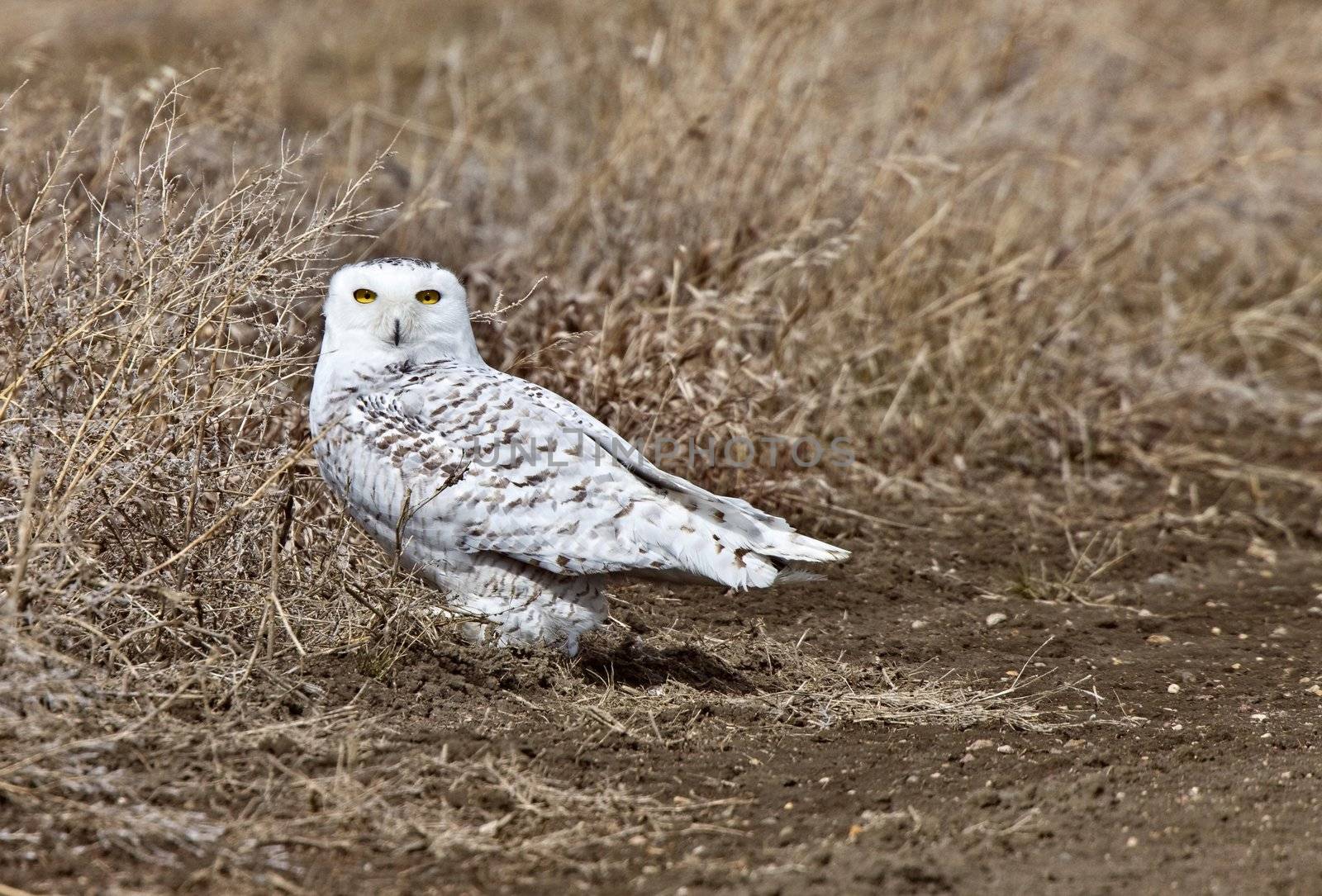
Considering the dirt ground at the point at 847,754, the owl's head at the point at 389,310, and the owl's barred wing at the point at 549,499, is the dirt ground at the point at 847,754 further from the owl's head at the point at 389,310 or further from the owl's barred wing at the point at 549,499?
the owl's head at the point at 389,310

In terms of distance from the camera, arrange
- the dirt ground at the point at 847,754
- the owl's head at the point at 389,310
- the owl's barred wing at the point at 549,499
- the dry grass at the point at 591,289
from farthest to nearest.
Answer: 1. the owl's head at the point at 389,310
2. the owl's barred wing at the point at 549,499
3. the dry grass at the point at 591,289
4. the dirt ground at the point at 847,754

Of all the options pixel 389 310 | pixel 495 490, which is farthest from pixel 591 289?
pixel 495 490

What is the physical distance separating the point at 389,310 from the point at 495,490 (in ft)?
1.84

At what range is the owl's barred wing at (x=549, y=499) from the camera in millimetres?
3463

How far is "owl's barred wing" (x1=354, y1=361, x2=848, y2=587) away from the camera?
3463 millimetres

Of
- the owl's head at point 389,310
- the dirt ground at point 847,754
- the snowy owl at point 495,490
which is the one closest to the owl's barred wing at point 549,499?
the snowy owl at point 495,490

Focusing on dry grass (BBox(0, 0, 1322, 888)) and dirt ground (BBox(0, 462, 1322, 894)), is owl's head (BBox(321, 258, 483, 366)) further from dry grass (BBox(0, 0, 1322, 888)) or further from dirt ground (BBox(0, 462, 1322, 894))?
dirt ground (BBox(0, 462, 1322, 894))

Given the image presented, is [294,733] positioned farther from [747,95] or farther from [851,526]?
[747,95]

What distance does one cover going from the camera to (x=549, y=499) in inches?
139

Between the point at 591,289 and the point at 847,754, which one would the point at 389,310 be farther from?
the point at 591,289

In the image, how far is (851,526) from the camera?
505 centimetres

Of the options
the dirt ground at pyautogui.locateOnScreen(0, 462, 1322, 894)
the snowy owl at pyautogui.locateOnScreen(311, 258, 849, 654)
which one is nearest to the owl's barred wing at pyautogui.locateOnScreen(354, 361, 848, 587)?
the snowy owl at pyautogui.locateOnScreen(311, 258, 849, 654)

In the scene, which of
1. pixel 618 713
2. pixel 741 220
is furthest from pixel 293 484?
pixel 741 220

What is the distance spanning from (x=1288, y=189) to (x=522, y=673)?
6009 millimetres
